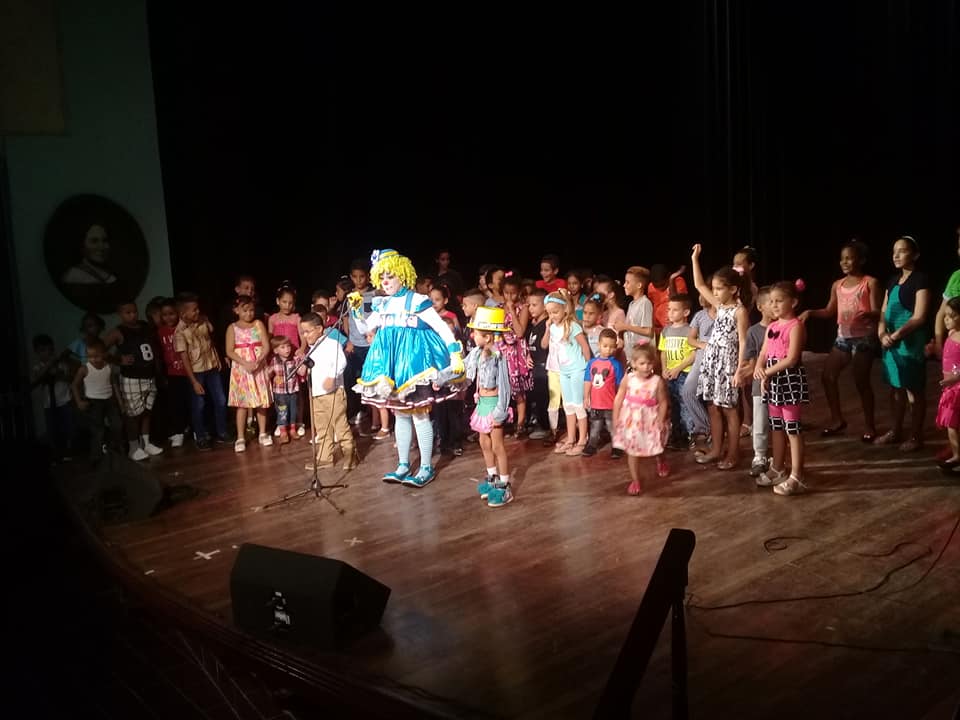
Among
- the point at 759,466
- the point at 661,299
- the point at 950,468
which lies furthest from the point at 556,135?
the point at 950,468

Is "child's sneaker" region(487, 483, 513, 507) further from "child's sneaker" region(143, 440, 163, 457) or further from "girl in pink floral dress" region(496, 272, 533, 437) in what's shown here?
"child's sneaker" region(143, 440, 163, 457)

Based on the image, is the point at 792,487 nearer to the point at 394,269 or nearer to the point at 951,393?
the point at 951,393

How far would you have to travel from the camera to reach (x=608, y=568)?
176 inches

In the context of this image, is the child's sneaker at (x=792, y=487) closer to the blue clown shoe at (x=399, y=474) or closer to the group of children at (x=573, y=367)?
the group of children at (x=573, y=367)

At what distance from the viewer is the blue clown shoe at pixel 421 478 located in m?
6.03

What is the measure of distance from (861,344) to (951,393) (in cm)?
94

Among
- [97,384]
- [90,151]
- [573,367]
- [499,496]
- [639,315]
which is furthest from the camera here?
[90,151]

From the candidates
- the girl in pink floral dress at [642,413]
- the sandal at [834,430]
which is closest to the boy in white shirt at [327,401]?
the girl in pink floral dress at [642,413]

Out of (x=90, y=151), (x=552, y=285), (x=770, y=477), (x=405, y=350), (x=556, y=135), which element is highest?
(x=556, y=135)

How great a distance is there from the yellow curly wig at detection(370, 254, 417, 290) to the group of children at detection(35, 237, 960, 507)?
36 cm

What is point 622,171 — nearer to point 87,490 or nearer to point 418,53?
point 418,53

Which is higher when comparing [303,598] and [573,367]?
[573,367]

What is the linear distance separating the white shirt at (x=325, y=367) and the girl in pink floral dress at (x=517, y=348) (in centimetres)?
132

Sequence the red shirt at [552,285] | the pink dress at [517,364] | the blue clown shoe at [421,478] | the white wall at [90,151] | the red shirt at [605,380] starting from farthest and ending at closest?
the white wall at [90,151]
the red shirt at [552,285]
the pink dress at [517,364]
the red shirt at [605,380]
the blue clown shoe at [421,478]
